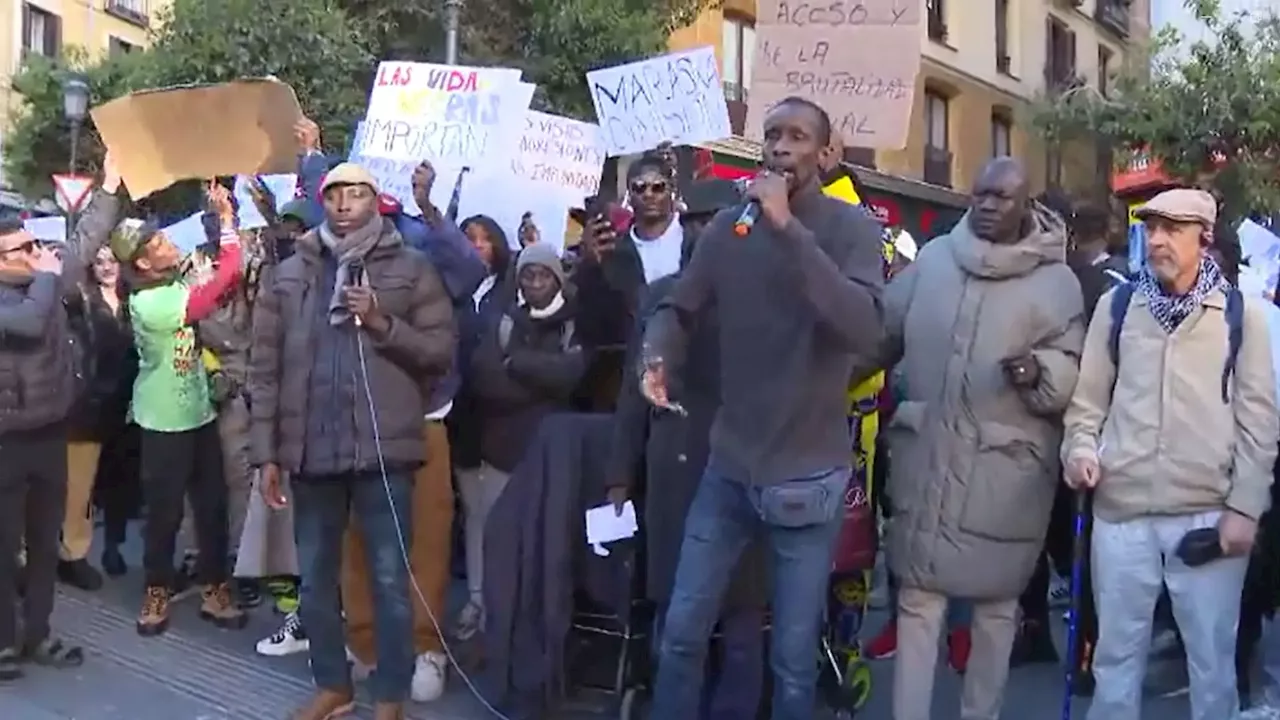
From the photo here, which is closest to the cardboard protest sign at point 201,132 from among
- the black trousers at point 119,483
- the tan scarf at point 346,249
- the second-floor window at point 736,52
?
the black trousers at point 119,483

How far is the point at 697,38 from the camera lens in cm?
2164

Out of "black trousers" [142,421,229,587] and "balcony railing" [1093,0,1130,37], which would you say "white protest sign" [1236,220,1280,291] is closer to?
"black trousers" [142,421,229,587]

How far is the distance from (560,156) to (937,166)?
66.7 feet

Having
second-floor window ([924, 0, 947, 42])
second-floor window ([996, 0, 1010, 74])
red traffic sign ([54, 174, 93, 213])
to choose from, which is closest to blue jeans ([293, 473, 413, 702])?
red traffic sign ([54, 174, 93, 213])

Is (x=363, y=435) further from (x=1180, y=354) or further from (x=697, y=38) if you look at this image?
(x=697, y=38)

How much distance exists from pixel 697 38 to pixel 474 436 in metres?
15.8

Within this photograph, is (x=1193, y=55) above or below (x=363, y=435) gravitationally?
above

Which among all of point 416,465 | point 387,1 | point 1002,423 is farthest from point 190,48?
point 1002,423

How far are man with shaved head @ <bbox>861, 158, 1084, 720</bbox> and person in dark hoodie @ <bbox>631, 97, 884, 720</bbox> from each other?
44 cm

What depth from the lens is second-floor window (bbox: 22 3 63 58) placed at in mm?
29672

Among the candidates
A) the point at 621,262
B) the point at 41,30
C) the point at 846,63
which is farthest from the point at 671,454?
the point at 41,30

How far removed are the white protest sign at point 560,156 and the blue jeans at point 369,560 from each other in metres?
2.85

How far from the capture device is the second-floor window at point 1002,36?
2920 cm

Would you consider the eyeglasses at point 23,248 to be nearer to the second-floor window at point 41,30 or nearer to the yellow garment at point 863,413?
the yellow garment at point 863,413
